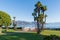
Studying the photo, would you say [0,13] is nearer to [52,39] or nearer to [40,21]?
[40,21]

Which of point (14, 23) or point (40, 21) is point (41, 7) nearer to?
point (40, 21)

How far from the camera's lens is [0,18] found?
51438mm

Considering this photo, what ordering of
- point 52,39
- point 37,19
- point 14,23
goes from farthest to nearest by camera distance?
A: point 14,23 < point 37,19 < point 52,39

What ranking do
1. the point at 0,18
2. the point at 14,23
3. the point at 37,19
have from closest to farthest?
the point at 37,19 < the point at 0,18 < the point at 14,23

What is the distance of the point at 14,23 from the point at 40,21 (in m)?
29.6

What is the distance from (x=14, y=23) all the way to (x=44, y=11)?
98.4ft

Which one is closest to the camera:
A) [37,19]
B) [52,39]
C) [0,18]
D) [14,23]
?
[52,39]

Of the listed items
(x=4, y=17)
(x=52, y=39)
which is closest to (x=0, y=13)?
(x=4, y=17)

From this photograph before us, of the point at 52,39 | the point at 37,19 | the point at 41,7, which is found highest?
the point at 41,7

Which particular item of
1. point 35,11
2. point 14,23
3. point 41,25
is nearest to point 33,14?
point 35,11

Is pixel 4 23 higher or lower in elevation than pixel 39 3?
lower

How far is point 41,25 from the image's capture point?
4112 centimetres

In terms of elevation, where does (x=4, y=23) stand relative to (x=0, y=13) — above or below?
below

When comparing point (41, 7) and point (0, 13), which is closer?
point (41, 7)
